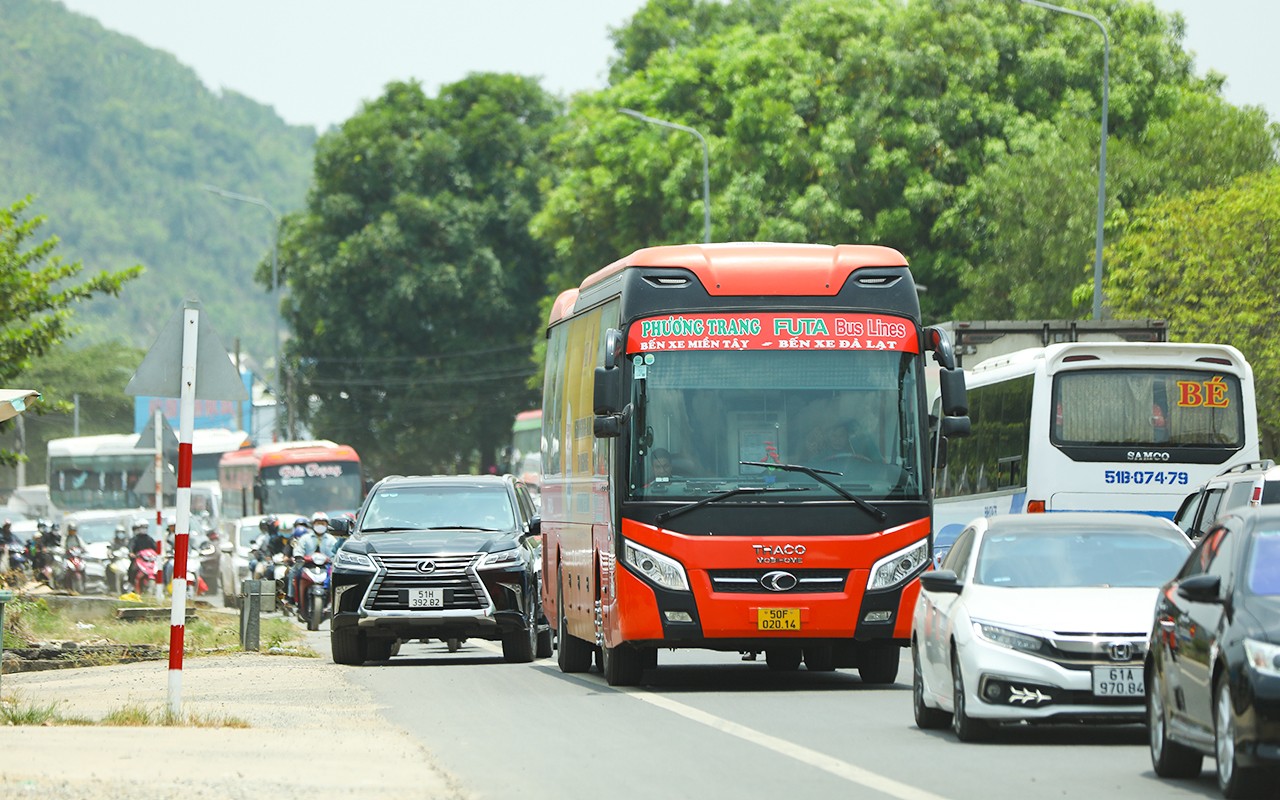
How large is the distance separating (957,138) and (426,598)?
110ft

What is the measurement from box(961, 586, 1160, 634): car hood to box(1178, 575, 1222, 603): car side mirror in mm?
2183

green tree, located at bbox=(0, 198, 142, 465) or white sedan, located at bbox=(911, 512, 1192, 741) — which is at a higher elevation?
green tree, located at bbox=(0, 198, 142, 465)

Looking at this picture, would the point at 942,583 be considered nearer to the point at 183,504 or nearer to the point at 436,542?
the point at 183,504

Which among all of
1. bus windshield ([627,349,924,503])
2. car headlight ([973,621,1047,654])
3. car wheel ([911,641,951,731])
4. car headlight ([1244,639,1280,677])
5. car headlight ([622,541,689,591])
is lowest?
car wheel ([911,641,951,731])

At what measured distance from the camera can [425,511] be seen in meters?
23.7

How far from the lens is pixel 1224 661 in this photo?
408 inches

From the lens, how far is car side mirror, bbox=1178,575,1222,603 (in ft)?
34.9

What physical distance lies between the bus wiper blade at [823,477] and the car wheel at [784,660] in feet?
9.82

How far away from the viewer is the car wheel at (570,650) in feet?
69.5

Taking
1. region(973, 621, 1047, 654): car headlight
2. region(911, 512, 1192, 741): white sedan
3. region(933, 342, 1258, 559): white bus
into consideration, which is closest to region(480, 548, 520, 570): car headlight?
region(933, 342, 1258, 559): white bus

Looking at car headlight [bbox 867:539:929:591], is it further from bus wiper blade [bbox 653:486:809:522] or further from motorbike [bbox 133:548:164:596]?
motorbike [bbox 133:548:164:596]

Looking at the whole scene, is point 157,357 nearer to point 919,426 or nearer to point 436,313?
point 919,426

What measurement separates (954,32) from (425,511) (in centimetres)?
3340

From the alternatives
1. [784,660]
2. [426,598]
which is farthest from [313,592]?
[784,660]
